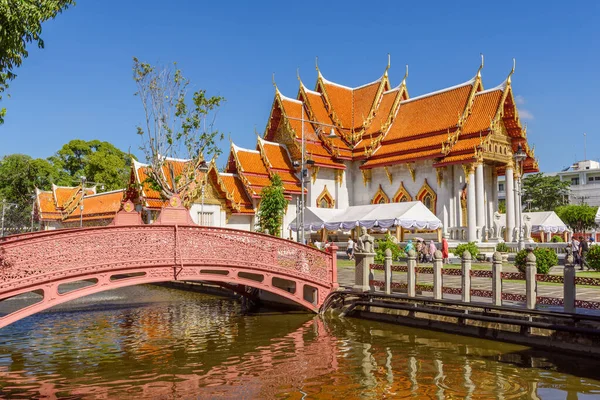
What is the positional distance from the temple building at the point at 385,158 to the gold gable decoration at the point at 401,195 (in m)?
0.07

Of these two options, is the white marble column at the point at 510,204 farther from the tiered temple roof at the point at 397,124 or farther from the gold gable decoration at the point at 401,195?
the gold gable decoration at the point at 401,195

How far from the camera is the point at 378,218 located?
29.7m

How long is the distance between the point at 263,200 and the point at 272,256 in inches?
692

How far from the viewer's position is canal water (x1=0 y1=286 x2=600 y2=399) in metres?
9.30

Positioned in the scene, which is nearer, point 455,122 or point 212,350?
point 212,350

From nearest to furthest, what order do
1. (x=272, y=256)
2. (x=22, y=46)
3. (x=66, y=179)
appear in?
(x=22, y=46)
(x=272, y=256)
(x=66, y=179)

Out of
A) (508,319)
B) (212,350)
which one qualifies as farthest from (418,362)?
(212,350)

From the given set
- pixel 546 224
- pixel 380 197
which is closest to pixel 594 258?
pixel 380 197

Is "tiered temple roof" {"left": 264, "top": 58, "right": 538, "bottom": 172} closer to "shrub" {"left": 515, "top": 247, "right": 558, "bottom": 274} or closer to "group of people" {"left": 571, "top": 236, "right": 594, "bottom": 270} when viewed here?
"group of people" {"left": 571, "top": 236, "right": 594, "bottom": 270}

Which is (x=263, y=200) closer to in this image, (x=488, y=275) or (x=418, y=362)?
(x=488, y=275)

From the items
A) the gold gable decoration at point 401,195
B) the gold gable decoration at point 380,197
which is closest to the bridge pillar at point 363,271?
the gold gable decoration at point 401,195

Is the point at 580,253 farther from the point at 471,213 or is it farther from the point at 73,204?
the point at 73,204

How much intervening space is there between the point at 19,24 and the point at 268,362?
298 inches

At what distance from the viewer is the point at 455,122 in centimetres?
3416
